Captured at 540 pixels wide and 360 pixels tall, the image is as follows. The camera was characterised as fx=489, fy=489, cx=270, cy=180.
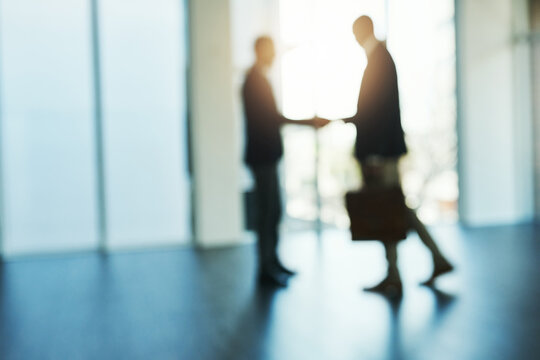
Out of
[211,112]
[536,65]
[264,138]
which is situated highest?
[536,65]

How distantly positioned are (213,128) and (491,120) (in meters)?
3.56

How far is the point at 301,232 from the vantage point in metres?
5.79

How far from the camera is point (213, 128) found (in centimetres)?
512

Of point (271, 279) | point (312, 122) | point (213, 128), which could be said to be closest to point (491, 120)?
point (213, 128)

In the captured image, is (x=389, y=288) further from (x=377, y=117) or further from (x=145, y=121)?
(x=145, y=121)

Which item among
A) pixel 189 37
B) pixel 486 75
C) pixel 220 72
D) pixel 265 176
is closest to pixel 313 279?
pixel 265 176

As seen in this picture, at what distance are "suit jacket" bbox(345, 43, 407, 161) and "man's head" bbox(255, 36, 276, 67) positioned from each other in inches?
29.3

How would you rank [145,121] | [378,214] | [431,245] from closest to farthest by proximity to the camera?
1. [378,214]
2. [431,245]
3. [145,121]

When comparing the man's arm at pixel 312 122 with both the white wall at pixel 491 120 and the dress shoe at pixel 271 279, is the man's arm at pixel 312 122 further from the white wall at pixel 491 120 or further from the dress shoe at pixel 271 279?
the white wall at pixel 491 120

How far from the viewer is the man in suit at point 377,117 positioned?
271cm

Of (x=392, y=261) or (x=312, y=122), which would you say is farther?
(x=312, y=122)

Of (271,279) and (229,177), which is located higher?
(229,177)

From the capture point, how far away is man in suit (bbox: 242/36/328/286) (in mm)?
3188

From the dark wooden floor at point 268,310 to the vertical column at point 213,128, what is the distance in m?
0.76
